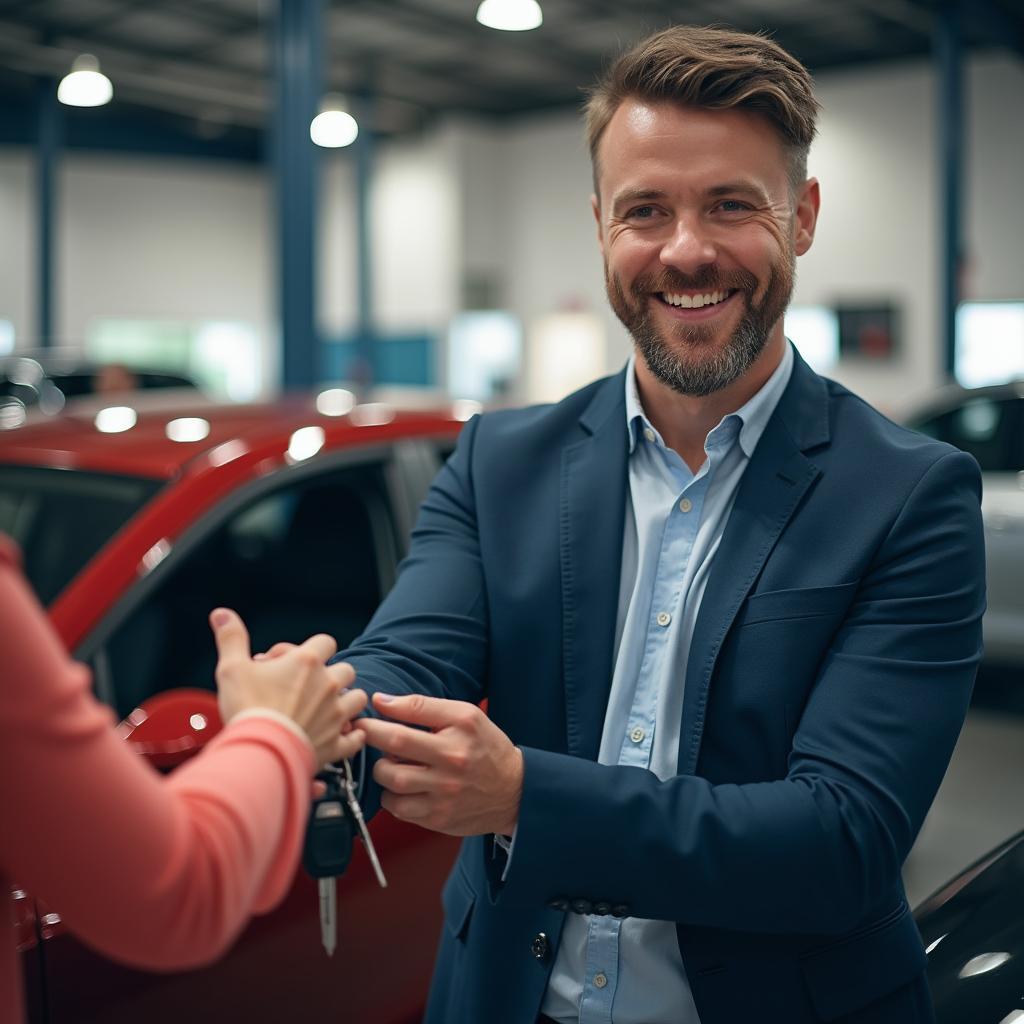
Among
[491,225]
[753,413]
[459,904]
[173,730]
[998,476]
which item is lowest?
[459,904]

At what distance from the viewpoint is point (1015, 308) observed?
14.1m

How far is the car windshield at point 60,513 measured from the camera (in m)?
2.37

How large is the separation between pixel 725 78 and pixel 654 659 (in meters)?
0.71

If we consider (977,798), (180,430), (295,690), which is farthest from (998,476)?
(295,690)

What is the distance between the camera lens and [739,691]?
1.41 meters

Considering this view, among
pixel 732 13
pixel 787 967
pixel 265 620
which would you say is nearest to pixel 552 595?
pixel 787 967

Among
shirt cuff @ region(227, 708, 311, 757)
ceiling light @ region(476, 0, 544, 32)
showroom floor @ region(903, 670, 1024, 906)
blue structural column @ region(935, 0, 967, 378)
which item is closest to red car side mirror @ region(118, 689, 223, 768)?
shirt cuff @ region(227, 708, 311, 757)

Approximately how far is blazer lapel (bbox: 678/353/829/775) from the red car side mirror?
0.74 m

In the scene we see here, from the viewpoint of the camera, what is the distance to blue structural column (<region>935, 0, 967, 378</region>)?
1145 cm

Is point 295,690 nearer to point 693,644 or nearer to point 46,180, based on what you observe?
point 693,644

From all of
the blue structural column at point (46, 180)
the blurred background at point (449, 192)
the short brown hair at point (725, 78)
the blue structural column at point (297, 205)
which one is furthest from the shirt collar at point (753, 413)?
the blue structural column at point (46, 180)

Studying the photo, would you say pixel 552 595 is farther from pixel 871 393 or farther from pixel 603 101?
pixel 871 393

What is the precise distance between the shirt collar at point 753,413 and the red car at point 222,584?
77 centimetres

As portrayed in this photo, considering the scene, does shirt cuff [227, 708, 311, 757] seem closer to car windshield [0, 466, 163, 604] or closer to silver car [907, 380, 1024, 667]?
car windshield [0, 466, 163, 604]
